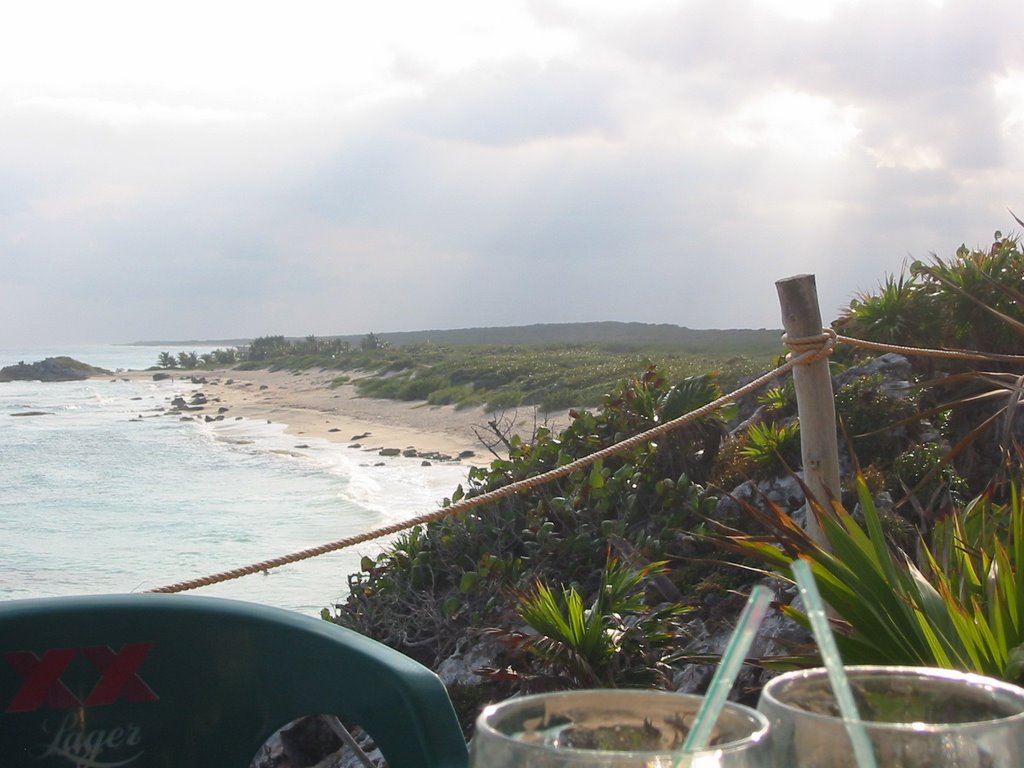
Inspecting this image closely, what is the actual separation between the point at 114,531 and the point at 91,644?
13.8 metres

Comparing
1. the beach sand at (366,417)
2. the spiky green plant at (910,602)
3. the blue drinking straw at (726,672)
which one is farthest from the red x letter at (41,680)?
the beach sand at (366,417)

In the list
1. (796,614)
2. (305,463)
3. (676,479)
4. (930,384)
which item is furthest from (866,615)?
(305,463)

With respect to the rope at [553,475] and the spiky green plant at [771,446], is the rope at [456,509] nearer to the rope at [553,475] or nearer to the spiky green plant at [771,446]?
the rope at [553,475]

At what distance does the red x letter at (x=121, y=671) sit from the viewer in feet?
5.90

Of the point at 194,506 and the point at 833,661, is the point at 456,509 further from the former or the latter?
the point at 194,506

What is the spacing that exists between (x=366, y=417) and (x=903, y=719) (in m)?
27.5

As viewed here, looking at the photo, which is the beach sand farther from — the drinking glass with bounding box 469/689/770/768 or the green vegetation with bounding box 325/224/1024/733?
the drinking glass with bounding box 469/689/770/768

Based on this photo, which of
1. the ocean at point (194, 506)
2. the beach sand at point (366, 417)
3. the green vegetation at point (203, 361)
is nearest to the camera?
the ocean at point (194, 506)

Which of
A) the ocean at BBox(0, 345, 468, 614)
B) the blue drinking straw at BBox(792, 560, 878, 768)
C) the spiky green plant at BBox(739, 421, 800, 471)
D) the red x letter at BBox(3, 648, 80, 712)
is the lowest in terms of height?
the ocean at BBox(0, 345, 468, 614)

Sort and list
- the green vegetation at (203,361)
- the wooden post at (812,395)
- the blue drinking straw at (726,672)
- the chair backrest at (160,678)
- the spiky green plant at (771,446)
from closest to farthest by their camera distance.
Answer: the blue drinking straw at (726,672)
the chair backrest at (160,678)
the wooden post at (812,395)
the spiky green plant at (771,446)
the green vegetation at (203,361)

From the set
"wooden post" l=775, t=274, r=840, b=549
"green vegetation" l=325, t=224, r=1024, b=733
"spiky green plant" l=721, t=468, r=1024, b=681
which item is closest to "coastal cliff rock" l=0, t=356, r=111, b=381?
"green vegetation" l=325, t=224, r=1024, b=733

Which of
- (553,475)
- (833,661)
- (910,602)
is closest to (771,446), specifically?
(553,475)

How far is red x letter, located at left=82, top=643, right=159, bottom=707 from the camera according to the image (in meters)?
1.80

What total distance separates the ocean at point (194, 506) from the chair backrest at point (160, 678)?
7.16 metres
